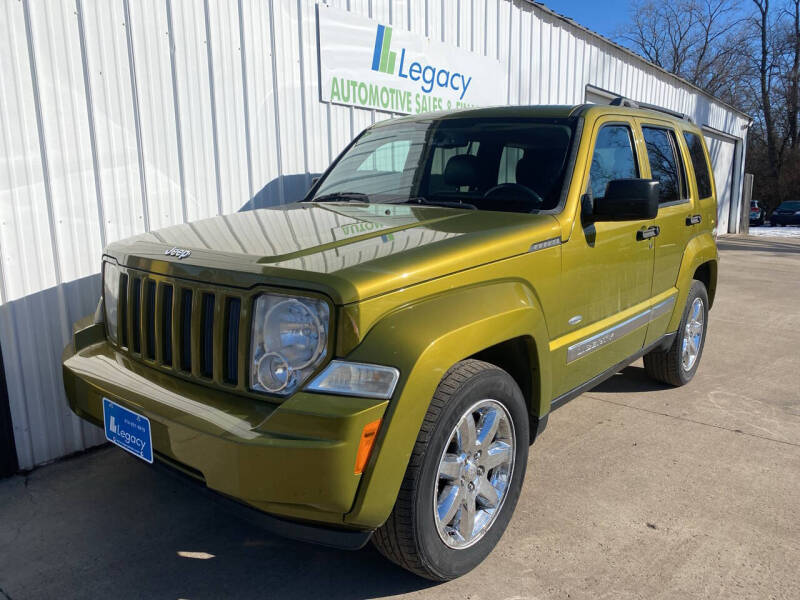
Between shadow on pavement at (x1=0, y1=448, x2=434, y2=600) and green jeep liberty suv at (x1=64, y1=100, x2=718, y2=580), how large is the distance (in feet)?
1.23

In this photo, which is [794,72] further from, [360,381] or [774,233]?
[360,381]

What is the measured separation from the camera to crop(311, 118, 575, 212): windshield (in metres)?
3.19

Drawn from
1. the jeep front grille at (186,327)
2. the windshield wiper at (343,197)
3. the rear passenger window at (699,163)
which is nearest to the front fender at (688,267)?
the rear passenger window at (699,163)

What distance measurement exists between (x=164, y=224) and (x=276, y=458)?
9.27 ft

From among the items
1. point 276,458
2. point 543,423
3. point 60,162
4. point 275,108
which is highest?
point 275,108

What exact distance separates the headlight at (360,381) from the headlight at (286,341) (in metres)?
0.09

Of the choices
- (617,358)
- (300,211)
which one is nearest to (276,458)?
(300,211)

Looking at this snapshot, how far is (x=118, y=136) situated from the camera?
12.8 feet

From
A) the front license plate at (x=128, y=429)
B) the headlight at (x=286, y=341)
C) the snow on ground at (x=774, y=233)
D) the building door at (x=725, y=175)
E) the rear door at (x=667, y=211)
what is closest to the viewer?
the headlight at (x=286, y=341)

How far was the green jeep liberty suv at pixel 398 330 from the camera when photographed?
6.58ft

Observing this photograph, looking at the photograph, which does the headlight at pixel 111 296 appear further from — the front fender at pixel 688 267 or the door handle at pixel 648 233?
the front fender at pixel 688 267

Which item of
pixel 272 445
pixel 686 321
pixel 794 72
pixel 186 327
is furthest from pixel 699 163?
pixel 794 72

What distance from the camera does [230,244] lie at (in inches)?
101

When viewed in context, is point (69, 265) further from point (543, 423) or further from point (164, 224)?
point (543, 423)
